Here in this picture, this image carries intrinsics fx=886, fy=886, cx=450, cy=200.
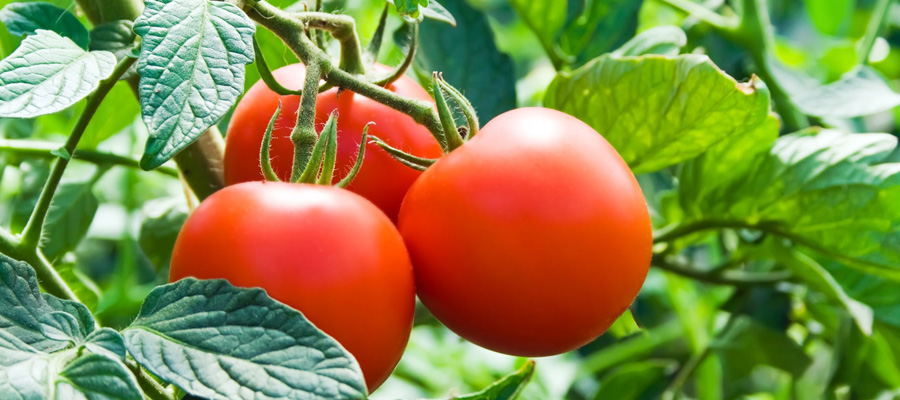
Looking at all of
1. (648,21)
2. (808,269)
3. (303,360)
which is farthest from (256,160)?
(648,21)

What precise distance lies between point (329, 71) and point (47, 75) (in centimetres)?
14

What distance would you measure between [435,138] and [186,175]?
7.8 inches

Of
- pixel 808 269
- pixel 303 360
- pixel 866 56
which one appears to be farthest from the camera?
pixel 866 56

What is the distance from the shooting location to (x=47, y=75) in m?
→ 0.41

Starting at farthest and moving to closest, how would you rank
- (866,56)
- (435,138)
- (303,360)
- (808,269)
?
(866,56) → (808,269) → (435,138) → (303,360)

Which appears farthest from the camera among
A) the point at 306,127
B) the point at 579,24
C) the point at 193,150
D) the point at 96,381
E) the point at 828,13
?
the point at 828,13

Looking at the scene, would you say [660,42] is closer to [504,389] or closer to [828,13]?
[504,389]

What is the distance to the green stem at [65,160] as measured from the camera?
0.47m

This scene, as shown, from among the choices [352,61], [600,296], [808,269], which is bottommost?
[808,269]

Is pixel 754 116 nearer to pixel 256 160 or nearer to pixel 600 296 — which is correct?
pixel 600 296

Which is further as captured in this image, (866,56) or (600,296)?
(866,56)

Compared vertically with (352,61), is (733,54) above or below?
below

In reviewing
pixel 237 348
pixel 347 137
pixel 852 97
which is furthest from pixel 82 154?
pixel 852 97

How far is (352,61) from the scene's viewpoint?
531 millimetres
